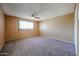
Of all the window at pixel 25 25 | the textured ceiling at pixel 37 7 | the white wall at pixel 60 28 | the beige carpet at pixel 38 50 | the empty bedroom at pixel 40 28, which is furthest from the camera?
the window at pixel 25 25

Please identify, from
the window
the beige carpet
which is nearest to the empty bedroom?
the window

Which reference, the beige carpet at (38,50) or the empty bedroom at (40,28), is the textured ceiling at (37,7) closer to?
the empty bedroom at (40,28)

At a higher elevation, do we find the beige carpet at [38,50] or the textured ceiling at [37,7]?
the textured ceiling at [37,7]

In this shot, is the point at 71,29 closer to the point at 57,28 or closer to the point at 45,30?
the point at 57,28

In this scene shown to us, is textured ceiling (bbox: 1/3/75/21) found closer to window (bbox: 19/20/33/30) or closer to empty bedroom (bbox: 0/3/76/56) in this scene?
empty bedroom (bbox: 0/3/76/56)

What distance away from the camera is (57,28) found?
5.76 meters

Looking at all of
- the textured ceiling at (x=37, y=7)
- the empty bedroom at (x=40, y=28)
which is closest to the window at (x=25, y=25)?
the empty bedroom at (x=40, y=28)

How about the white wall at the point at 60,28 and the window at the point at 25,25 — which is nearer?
the white wall at the point at 60,28

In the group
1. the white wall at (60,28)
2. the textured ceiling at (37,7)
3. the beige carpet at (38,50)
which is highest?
the textured ceiling at (37,7)

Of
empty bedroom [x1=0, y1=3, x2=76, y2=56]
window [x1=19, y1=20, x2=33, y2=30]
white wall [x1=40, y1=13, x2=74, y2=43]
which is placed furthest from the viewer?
window [x1=19, y1=20, x2=33, y2=30]

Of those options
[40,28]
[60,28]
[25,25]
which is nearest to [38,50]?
[60,28]

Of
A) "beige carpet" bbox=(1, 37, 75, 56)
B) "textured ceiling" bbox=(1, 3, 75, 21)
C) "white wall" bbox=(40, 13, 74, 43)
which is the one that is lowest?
"beige carpet" bbox=(1, 37, 75, 56)

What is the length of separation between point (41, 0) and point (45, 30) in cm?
549

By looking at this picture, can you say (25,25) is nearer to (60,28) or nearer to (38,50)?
(60,28)
